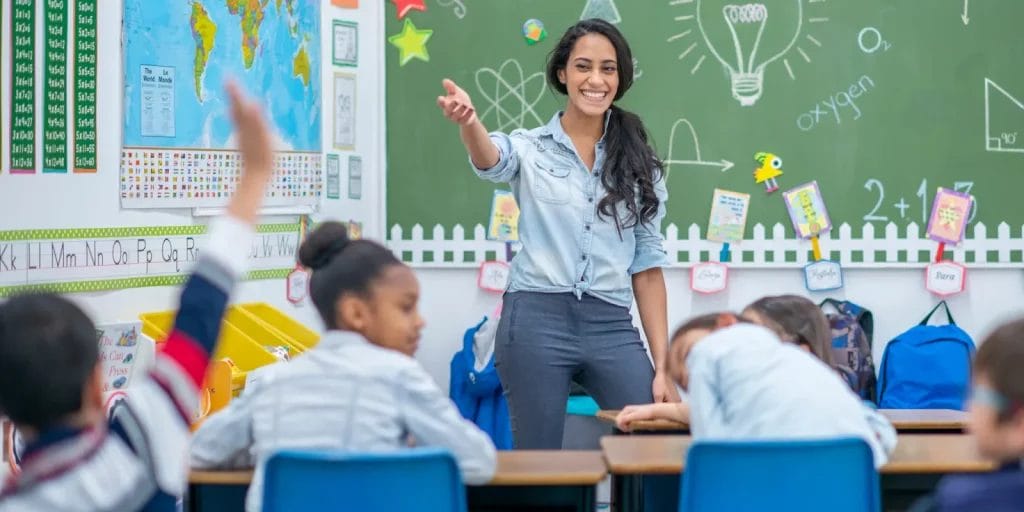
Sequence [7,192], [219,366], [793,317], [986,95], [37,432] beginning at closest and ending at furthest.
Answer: [37,432] → [793,317] → [7,192] → [219,366] → [986,95]

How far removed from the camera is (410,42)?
5.42 meters

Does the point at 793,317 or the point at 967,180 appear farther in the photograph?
the point at 967,180

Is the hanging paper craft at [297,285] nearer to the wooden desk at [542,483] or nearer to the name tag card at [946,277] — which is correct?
the wooden desk at [542,483]

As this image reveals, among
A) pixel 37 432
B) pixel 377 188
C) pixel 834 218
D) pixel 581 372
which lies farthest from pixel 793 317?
pixel 377 188

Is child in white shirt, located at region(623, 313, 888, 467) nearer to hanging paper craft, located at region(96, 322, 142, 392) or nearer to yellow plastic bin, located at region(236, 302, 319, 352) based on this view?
hanging paper craft, located at region(96, 322, 142, 392)

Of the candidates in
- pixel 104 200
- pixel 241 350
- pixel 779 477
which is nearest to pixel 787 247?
pixel 241 350

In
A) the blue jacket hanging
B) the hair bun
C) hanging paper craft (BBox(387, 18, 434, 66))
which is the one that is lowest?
the blue jacket hanging

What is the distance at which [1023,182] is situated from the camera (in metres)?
5.16

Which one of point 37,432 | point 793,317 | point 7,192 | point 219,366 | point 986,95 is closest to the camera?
point 37,432

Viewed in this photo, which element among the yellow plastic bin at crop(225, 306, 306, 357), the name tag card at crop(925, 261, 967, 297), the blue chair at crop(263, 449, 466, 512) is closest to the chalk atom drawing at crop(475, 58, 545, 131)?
the yellow plastic bin at crop(225, 306, 306, 357)

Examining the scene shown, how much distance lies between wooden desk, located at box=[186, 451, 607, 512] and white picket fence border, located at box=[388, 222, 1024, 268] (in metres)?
2.74

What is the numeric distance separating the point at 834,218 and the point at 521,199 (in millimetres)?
2116

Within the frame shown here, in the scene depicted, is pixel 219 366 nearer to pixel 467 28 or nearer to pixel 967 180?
pixel 467 28

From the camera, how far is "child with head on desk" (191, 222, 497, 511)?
7.65ft
